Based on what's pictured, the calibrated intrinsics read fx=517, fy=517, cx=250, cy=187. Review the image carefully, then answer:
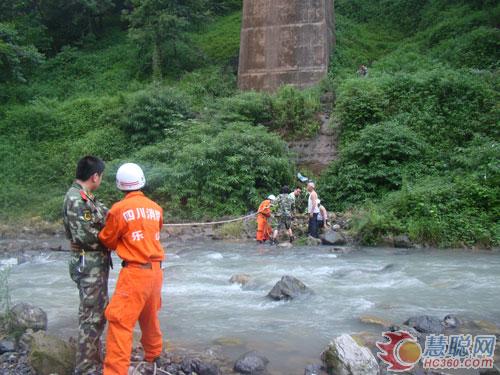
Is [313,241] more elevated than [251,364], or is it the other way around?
[251,364]

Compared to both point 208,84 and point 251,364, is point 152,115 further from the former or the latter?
point 251,364

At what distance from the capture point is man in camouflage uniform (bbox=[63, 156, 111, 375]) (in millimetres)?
4602

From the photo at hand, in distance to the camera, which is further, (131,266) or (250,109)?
(250,109)

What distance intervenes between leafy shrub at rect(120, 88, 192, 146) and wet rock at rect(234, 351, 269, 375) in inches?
693

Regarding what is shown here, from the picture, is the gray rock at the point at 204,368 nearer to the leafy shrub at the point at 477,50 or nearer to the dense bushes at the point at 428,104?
the dense bushes at the point at 428,104

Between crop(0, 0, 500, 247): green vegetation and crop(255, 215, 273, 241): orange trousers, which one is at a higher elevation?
crop(0, 0, 500, 247): green vegetation

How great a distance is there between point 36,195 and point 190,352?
17335mm

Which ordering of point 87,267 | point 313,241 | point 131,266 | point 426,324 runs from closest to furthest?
point 131,266 → point 87,267 → point 426,324 → point 313,241

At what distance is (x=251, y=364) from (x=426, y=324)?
2408mm

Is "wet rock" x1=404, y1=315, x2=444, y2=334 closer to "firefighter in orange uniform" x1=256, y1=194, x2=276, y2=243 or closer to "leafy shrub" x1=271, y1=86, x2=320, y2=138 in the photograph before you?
"firefighter in orange uniform" x1=256, y1=194, x2=276, y2=243

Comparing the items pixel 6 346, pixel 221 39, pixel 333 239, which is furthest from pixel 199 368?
pixel 221 39

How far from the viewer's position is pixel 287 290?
26.8ft

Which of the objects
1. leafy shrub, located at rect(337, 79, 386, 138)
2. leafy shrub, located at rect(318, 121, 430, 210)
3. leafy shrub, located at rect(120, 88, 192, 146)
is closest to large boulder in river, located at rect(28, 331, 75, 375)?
leafy shrub, located at rect(318, 121, 430, 210)

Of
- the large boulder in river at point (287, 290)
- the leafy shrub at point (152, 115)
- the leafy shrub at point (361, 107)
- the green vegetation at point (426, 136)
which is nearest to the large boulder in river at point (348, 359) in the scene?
the large boulder in river at point (287, 290)
